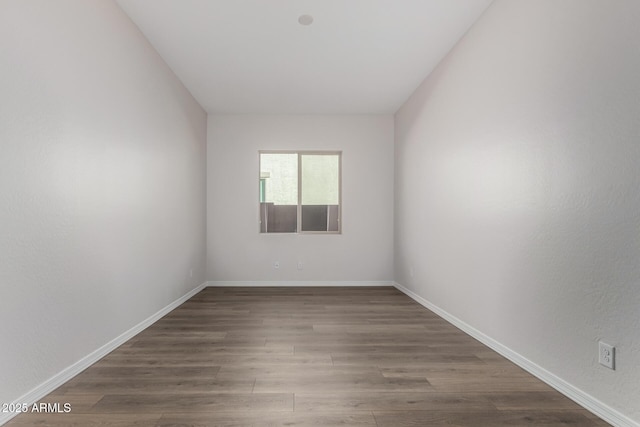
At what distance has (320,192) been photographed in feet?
18.1

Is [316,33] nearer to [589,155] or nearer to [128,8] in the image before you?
[128,8]

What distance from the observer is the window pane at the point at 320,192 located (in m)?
5.50

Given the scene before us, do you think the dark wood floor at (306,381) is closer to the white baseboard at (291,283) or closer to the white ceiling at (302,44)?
the white baseboard at (291,283)

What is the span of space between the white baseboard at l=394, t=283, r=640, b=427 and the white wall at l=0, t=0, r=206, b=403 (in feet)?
9.59

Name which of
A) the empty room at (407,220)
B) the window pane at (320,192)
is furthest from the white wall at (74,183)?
the window pane at (320,192)

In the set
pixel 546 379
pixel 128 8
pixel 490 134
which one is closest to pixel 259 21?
pixel 128 8

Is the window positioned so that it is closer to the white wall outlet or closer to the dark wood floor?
the dark wood floor

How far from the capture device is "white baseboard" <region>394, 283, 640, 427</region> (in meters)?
1.62

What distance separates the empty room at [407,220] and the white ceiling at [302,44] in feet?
0.09

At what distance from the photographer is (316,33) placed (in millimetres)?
3062

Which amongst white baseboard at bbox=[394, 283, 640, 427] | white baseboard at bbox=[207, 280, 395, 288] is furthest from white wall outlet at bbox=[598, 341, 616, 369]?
white baseboard at bbox=[207, 280, 395, 288]

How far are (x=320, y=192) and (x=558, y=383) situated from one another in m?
4.04

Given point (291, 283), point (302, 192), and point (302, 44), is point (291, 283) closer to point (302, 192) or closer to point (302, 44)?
point (302, 192)

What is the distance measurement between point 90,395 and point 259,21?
2.93 meters
